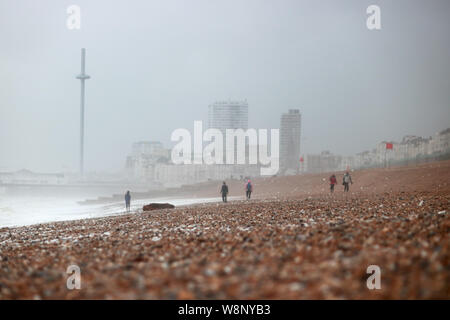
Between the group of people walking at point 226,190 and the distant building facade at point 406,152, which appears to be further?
the distant building facade at point 406,152

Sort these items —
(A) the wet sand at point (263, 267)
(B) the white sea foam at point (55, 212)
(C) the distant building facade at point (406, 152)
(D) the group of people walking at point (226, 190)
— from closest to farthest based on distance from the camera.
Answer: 1. (A) the wet sand at point (263, 267)
2. (B) the white sea foam at point (55, 212)
3. (D) the group of people walking at point (226, 190)
4. (C) the distant building facade at point (406, 152)


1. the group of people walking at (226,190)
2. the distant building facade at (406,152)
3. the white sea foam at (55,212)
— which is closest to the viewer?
the white sea foam at (55,212)

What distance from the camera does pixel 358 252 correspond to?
4562 millimetres

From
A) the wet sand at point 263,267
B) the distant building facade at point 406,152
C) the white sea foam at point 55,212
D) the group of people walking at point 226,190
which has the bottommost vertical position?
the white sea foam at point 55,212

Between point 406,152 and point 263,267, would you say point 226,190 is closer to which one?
point 263,267

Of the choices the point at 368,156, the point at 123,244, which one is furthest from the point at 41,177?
the point at 123,244

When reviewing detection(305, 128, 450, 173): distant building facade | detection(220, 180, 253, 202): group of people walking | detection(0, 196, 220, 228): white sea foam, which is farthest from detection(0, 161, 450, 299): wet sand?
detection(305, 128, 450, 173): distant building facade

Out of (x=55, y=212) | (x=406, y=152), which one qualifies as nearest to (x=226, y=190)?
(x=55, y=212)

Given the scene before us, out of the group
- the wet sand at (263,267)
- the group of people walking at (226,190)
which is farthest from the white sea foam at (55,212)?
the wet sand at (263,267)

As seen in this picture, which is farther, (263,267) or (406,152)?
(406,152)

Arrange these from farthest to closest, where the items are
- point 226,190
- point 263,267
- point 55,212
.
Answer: point 55,212
point 226,190
point 263,267

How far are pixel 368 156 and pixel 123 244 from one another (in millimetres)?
184352

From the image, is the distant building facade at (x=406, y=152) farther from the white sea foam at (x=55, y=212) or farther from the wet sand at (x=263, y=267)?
the wet sand at (x=263, y=267)
